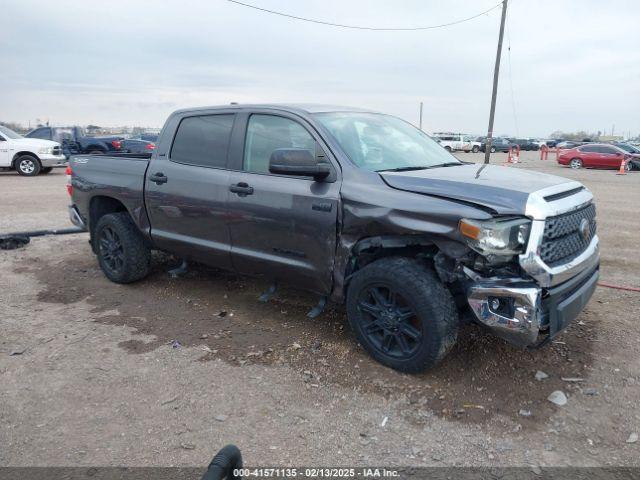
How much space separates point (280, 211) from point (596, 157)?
26.2 m

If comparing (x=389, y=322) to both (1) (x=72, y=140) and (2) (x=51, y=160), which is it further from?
(1) (x=72, y=140)

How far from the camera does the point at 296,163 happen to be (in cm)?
356

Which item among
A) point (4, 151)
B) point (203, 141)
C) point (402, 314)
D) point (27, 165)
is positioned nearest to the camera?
point (402, 314)

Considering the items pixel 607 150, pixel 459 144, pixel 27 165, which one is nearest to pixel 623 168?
pixel 607 150

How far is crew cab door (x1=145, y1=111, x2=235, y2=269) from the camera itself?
4398 millimetres

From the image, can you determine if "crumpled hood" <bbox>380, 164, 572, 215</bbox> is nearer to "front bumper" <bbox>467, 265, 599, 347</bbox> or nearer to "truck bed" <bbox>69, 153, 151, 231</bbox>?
"front bumper" <bbox>467, 265, 599, 347</bbox>

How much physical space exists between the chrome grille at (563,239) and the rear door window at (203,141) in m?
2.63

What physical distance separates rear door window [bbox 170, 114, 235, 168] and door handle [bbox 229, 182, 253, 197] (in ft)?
1.01

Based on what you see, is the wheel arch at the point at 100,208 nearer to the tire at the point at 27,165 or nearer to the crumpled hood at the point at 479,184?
the crumpled hood at the point at 479,184

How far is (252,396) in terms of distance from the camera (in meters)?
3.27

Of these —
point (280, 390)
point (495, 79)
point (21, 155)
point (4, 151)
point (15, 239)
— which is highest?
point (495, 79)

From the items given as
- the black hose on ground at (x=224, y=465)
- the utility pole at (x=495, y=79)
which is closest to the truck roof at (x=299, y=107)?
the black hose on ground at (x=224, y=465)

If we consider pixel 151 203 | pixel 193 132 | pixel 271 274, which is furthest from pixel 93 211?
pixel 271 274

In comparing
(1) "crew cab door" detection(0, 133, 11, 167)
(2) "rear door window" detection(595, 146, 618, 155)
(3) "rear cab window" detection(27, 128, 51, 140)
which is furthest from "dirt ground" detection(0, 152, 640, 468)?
(2) "rear door window" detection(595, 146, 618, 155)
